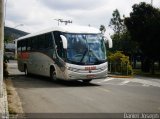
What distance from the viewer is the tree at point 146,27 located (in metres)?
49.2

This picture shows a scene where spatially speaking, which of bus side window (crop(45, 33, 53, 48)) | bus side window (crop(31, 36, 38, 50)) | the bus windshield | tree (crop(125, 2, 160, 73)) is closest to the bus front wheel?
bus side window (crop(45, 33, 53, 48))

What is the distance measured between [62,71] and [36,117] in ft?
36.6

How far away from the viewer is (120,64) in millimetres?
40500

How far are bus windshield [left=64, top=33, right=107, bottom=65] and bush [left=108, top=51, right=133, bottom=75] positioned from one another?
15996mm

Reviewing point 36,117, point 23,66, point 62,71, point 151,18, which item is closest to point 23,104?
point 36,117

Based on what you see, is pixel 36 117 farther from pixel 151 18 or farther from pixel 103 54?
pixel 151 18

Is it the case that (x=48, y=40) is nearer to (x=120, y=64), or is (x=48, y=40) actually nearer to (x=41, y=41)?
(x=41, y=41)

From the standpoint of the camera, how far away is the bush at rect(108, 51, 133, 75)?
38719mm

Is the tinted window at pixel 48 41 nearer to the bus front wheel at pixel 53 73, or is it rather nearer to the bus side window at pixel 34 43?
the bus front wheel at pixel 53 73

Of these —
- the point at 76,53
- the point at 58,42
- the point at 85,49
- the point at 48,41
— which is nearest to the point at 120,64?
the point at 48,41

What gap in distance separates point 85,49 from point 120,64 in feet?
61.0

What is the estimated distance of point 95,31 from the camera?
76.3 ft

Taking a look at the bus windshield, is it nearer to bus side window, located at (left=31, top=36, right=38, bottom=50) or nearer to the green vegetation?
bus side window, located at (left=31, top=36, right=38, bottom=50)

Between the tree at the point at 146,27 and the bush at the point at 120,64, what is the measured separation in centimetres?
858
